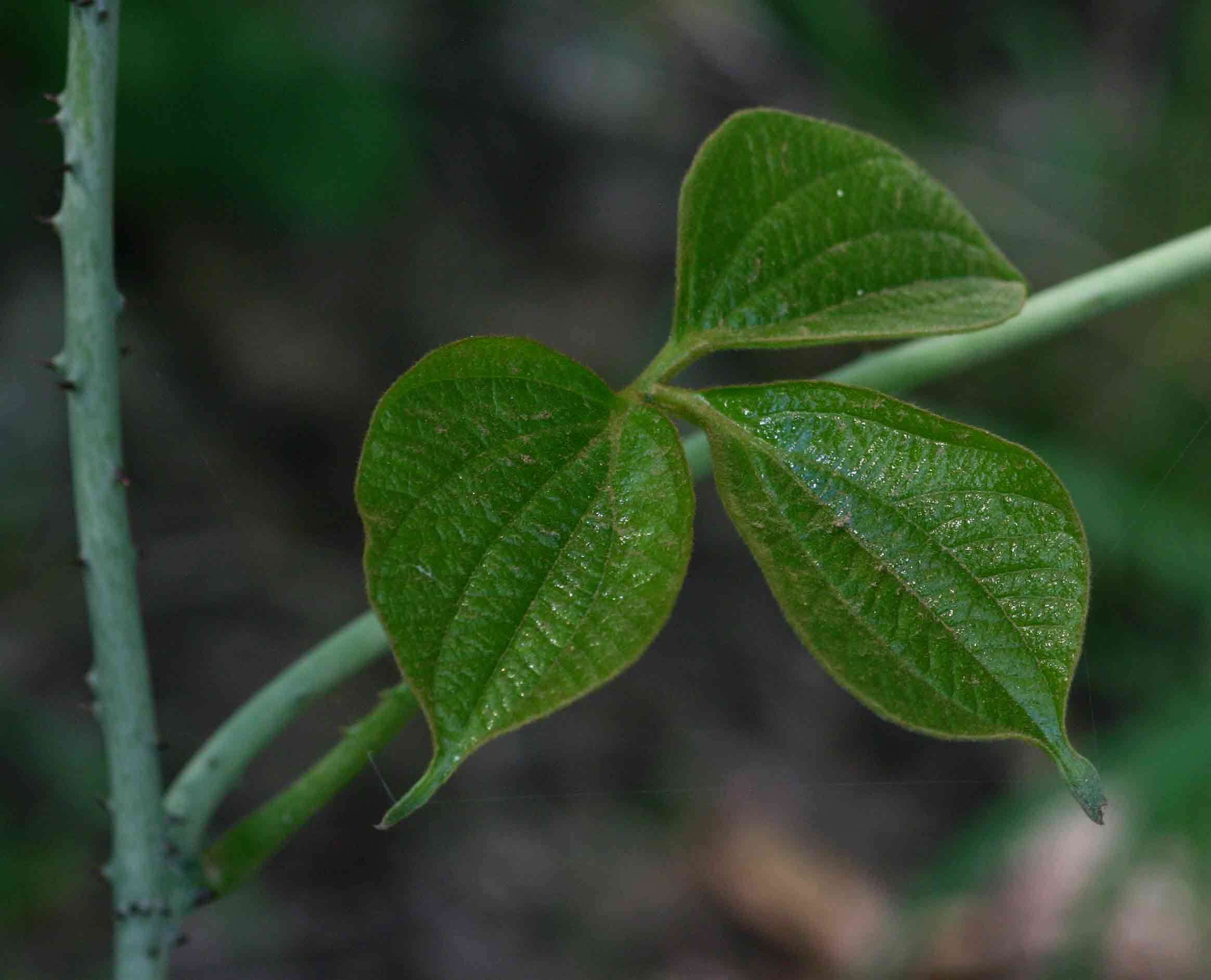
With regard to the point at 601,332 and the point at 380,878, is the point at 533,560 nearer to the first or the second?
the point at 380,878

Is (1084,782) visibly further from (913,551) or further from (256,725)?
(256,725)

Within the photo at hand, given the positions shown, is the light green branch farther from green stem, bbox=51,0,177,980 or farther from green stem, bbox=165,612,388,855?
green stem, bbox=51,0,177,980

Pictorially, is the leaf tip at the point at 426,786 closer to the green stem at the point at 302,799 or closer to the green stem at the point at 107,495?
the green stem at the point at 302,799

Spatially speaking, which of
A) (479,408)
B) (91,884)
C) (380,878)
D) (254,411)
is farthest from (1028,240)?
(479,408)

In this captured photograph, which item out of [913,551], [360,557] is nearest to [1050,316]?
[913,551]

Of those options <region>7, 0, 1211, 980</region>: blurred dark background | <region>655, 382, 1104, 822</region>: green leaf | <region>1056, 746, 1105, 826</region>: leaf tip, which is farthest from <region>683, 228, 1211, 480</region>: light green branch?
<region>7, 0, 1211, 980</region>: blurred dark background

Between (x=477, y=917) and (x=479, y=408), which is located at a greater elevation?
(x=479, y=408)
